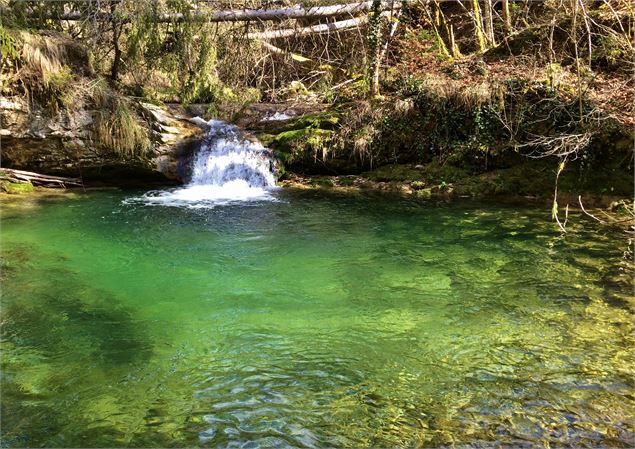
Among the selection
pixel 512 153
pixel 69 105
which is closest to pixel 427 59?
pixel 512 153

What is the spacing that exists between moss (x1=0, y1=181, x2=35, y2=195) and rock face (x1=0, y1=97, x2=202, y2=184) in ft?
2.11

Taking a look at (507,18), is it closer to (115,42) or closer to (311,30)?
(311,30)

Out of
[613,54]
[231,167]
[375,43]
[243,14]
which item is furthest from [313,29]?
[613,54]

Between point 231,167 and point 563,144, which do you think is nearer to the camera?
point 563,144

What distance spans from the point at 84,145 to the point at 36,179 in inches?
51.3

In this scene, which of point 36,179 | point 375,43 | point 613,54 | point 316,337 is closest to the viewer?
point 316,337

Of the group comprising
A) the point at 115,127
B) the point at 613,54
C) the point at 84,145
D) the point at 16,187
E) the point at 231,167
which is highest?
the point at 613,54

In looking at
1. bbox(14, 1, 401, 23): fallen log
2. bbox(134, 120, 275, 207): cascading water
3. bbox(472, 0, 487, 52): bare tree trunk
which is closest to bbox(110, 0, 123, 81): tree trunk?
bbox(14, 1, 401, 23): fallen log

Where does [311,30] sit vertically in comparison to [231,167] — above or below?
above

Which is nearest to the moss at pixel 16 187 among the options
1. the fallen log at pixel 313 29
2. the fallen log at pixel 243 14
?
the fallen log at pixel 243 14

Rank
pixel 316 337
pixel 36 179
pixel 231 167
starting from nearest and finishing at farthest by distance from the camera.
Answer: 1. pixel 316 337
2. pixel 36 179
3. pixel 231 167

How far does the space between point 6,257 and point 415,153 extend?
8404 millimetres

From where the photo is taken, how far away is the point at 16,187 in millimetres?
10344

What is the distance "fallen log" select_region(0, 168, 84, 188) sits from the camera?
10.5 metres
